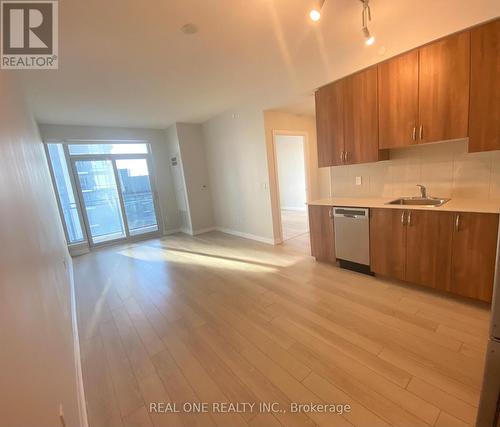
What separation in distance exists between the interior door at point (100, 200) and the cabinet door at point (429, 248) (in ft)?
19.2

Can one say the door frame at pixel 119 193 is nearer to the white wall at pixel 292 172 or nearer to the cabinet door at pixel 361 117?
the white wall at pixel 292 172

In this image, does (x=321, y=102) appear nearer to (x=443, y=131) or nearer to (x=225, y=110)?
(x=443, y=131)

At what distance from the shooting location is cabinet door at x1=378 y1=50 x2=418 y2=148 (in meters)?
2.47

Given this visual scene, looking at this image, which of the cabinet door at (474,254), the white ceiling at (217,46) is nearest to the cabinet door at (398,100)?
the white ceiling at (217,46)

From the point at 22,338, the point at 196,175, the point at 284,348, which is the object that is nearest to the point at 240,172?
the point at 196,175

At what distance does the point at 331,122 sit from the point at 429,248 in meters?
1.95

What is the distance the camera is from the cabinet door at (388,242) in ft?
8.64

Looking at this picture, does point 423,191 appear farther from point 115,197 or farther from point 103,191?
point 103,191

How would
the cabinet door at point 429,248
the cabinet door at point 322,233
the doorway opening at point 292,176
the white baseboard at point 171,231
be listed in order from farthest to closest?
the doorway opening at point 292,176 → the white baseboard at point 171,231 → the cabinet door at point 322,233 → the cabinet door at point 429,248

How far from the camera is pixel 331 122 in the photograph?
3.25 m

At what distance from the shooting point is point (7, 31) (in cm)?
177

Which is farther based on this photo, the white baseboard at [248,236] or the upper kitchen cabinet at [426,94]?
the white baseboard at [248,236]

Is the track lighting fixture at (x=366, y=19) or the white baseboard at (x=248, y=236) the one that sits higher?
the track lighting fixture at (x=366, y=19)

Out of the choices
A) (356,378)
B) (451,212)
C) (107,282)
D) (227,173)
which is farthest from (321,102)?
(107,282)
